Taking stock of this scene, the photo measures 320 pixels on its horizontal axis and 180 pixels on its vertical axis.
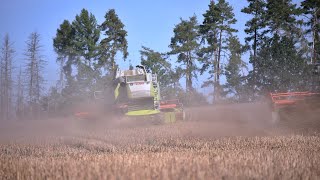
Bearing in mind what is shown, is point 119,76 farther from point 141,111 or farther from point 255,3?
point 255,3

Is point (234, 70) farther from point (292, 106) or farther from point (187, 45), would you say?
point (292, 106)

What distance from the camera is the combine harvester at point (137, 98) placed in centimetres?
1898

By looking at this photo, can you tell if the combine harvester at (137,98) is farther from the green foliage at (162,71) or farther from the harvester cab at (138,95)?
the green foliage at (162,71)

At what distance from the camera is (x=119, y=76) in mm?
20656

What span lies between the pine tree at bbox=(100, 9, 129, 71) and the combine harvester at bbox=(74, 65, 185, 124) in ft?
84.3

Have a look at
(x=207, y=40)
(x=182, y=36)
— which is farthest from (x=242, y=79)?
(x=182, y=36)

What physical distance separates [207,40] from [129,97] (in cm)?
2881

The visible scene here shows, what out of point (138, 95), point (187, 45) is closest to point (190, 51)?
Answer: point (187, 45)

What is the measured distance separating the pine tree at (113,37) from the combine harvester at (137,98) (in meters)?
25.7

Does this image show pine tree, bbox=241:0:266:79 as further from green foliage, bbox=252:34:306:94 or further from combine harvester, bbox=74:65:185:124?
combine harvester, bbox=74:65:185:124

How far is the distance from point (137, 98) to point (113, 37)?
94.7ft

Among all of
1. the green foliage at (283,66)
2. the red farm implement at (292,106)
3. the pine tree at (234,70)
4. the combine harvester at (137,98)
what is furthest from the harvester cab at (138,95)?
the pine tree at (234,70)

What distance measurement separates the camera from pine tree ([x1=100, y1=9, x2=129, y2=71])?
1817 inches

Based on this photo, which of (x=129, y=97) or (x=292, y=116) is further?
(x=129, y=97)
